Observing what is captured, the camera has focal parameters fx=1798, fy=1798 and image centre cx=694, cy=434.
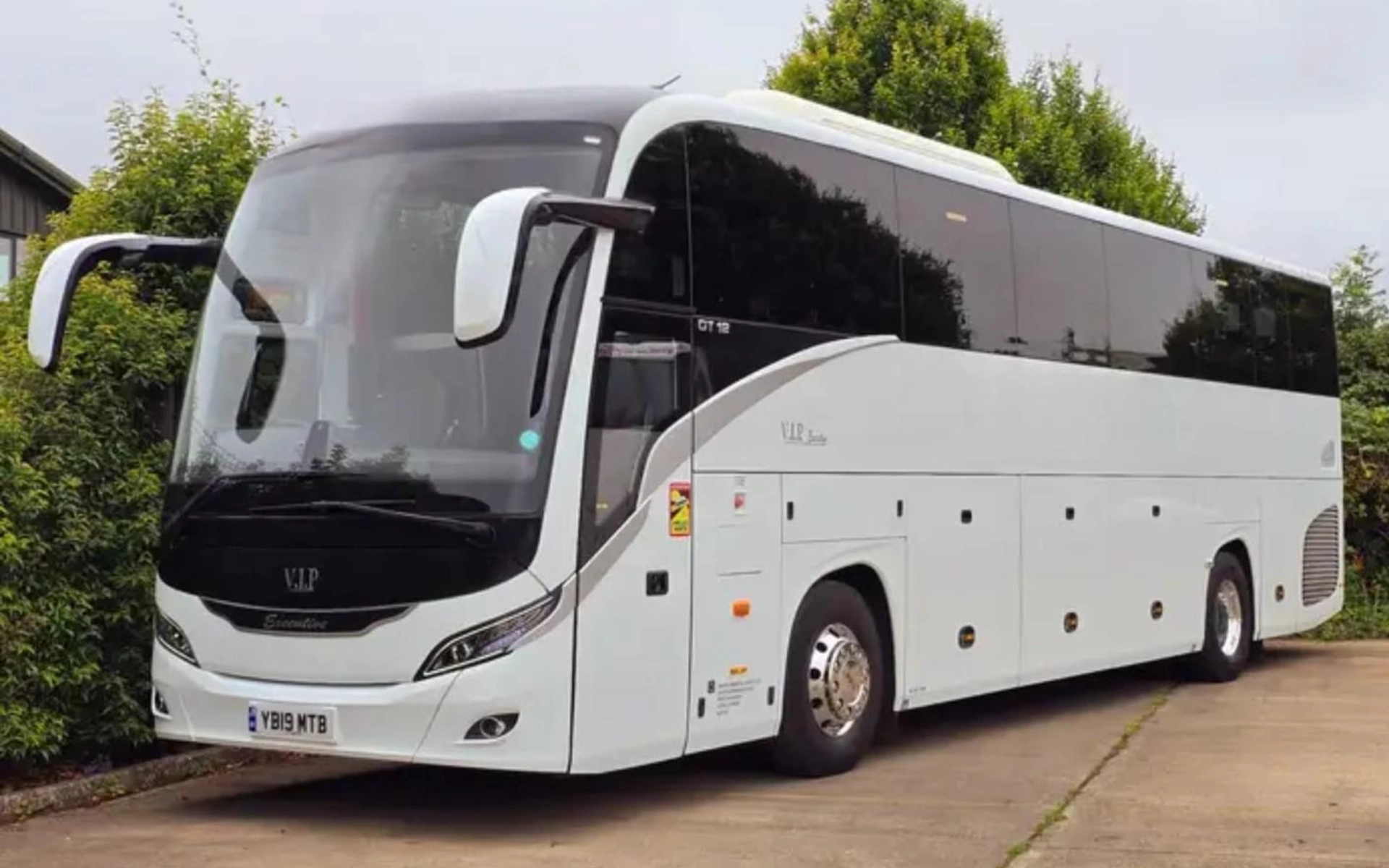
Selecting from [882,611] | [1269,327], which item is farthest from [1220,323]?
[882,611]

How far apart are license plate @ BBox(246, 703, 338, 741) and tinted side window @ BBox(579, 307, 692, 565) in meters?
1.39

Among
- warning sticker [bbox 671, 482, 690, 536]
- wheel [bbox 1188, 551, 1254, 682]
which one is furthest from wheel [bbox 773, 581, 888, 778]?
wheel [bbox 1188, 551, 1254, 682]

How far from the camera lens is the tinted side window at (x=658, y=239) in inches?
344

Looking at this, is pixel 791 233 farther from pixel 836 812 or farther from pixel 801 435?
pixel 836 812

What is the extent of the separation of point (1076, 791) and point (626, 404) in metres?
3.51

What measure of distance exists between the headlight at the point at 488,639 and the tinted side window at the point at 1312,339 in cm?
1108

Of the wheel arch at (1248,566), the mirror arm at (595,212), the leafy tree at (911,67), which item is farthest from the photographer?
the leafy tree at (911,67)

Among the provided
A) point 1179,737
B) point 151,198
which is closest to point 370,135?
point 151,198

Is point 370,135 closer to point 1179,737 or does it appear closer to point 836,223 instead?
point 836,223

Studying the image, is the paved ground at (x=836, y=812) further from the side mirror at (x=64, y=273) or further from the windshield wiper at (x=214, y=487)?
the side mirror at (x=64, y=273)

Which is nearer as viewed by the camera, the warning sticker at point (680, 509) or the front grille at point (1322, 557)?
the warning sticker at point (680, 509)

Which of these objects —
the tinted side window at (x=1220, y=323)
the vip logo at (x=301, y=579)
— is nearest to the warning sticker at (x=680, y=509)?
the vip logo at (x=301, y=579)

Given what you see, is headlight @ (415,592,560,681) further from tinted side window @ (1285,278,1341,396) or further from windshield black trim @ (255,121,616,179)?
tinted side window @ (1285,278,1341,396)

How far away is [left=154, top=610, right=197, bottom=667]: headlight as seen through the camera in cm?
881
